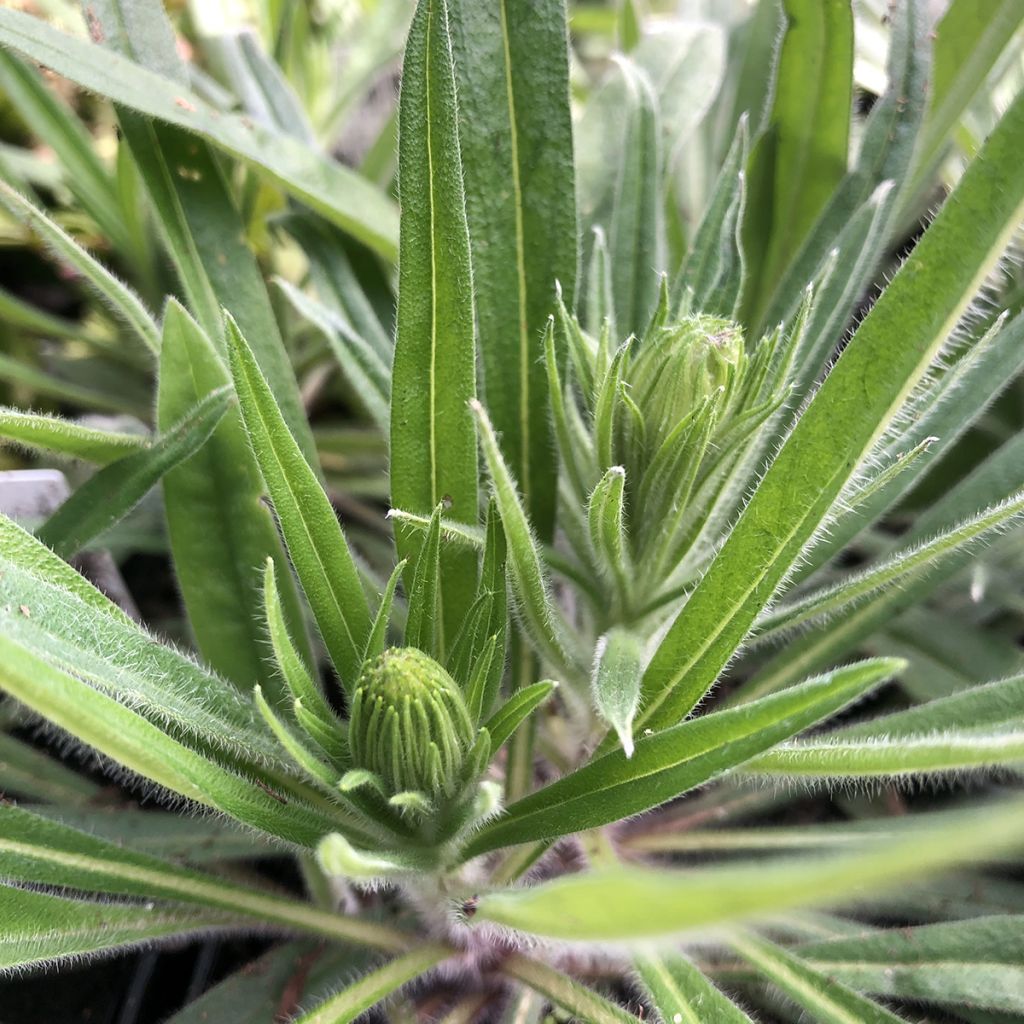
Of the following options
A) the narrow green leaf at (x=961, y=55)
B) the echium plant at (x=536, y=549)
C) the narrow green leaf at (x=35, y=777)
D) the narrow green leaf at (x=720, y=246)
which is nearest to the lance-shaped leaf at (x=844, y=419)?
the echium plant at (x=536, y=549)

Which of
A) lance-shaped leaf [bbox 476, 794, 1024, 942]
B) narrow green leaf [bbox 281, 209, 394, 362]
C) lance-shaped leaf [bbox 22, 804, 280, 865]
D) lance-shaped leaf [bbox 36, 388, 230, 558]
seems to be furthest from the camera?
narrow green leaf [bbox 281, 209, 394, 362]

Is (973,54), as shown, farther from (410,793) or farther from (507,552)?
(410,793)

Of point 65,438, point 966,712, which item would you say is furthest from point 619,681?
point 65,438

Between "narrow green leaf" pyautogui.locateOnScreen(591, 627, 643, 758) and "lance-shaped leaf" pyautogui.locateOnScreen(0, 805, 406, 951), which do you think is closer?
"narrow green leaf" pyautogui.locateOnScreen(591, 627, 643, 758)

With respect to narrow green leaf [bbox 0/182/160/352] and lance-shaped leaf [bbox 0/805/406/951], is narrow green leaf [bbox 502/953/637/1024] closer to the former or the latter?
lance-shaped leaf [bbox 0/805/406/951]

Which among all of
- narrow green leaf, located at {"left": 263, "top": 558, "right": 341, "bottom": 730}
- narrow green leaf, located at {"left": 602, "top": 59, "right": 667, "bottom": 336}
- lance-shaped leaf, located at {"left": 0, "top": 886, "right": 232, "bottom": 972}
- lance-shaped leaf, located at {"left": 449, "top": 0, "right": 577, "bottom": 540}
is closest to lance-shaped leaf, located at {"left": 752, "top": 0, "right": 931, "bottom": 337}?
narrow green leaf, located at {"left": 602, "top": 59, "right": 667, "bottom": 336}

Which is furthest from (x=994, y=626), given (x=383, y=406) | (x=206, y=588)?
(x=206, y=588)
